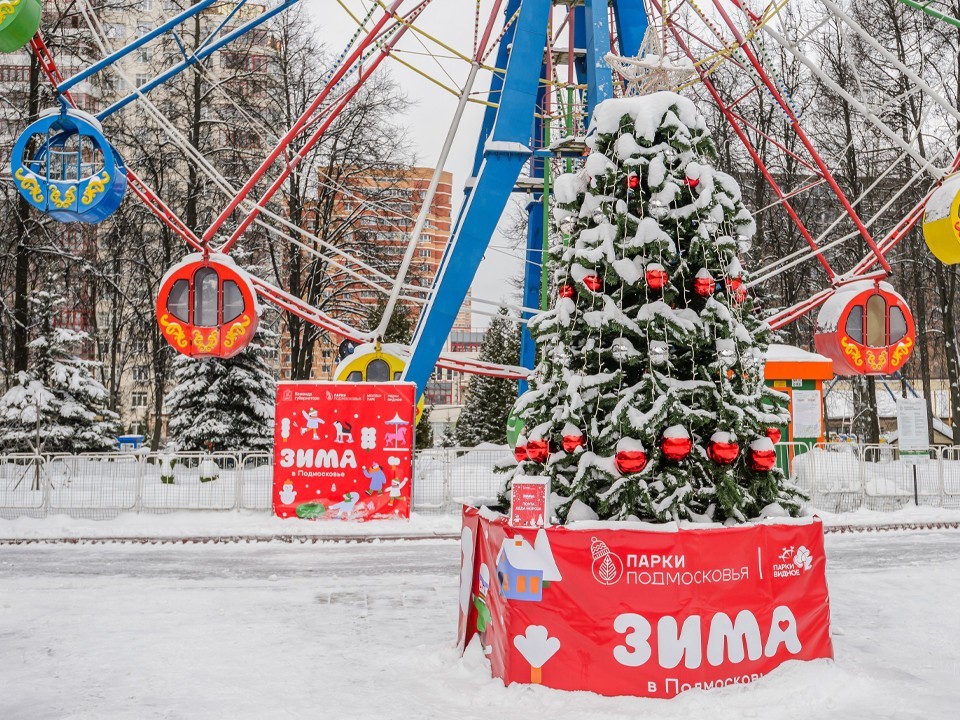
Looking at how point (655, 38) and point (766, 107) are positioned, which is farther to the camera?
point (766, 107)

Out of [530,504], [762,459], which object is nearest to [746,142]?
[762,459]

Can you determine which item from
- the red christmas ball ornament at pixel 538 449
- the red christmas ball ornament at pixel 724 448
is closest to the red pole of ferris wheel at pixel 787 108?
the red christmas ball ornament at pixel 724 448

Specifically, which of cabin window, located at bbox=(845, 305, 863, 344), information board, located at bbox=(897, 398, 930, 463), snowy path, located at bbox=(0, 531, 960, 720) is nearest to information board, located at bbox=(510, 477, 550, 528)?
snowy path, located at bbox=(0, 531, 960, 720)

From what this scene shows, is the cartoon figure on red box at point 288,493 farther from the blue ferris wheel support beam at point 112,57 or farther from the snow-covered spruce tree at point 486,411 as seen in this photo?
the snow-covered spruce tree at point 486,411

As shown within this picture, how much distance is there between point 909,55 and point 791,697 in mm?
26445

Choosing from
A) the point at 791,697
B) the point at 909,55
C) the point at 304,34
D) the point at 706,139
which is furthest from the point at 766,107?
the point at 791,697

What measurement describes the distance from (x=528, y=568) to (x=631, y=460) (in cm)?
95

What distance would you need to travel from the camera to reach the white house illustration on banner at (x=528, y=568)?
18.2 ft

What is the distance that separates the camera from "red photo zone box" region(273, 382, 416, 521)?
49.4 feet

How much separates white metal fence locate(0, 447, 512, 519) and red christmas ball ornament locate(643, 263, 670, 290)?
400 inches

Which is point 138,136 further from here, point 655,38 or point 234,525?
point 655,38

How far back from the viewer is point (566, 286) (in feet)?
21.2

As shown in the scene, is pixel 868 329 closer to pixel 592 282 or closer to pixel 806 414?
pixel 806 414

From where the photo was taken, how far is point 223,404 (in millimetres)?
26359
